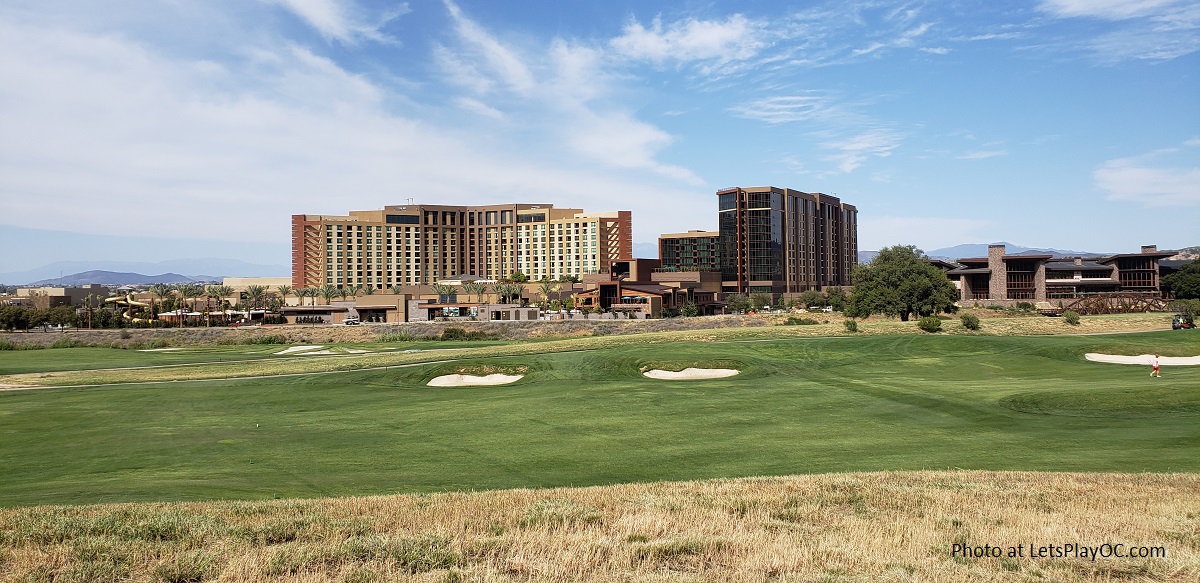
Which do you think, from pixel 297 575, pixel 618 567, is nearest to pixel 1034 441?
pixel 618 567

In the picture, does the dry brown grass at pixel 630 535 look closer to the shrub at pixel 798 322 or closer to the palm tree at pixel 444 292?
the shrub at pixel 798 322

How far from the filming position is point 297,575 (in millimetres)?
9102

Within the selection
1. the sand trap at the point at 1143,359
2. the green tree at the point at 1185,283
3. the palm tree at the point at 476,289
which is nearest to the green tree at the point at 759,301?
the palm tree at the point at 476,289

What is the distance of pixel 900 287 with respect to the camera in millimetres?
81062

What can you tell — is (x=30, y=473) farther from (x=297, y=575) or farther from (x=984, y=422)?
(x=984, y=422)

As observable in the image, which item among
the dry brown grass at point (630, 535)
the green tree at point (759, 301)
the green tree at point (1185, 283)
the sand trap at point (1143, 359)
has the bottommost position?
the sand trap at point (1143, 359)

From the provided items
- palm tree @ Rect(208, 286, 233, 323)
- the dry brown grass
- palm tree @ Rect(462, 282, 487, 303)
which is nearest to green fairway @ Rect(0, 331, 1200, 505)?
the dry brown grass

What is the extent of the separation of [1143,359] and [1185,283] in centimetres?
9123

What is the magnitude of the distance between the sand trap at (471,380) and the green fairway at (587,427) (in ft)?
3.56

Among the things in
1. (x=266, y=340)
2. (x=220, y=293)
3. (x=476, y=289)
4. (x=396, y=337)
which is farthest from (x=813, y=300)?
(x=220, y=293)

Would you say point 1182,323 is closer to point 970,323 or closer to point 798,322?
point 970,323

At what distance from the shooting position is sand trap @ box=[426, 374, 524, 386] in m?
42.5

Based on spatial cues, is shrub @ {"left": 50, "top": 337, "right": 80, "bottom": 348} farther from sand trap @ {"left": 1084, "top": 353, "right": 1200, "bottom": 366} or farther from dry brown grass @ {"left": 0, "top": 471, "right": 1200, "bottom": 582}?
sand trap @ {"left": 1084, "top": 353, "right": 1200, "bottom": 366}

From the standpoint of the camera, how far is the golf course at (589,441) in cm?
1113
